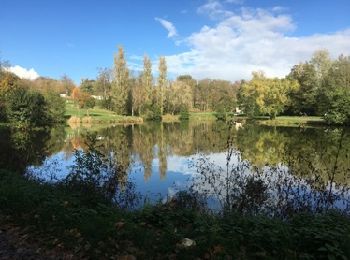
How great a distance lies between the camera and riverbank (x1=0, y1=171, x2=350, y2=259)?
5.51 metres

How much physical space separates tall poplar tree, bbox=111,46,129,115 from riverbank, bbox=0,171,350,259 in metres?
72.5

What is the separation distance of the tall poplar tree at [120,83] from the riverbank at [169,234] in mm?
72512

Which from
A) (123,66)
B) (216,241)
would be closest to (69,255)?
(216,241)

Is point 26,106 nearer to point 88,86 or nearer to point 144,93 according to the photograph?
point 144,93

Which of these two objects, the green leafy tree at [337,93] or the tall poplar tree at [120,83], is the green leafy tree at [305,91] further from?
the tall poplar tree at [120,83]

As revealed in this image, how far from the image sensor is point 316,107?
A: 227ft

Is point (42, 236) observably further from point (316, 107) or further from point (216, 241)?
point (316, 107)

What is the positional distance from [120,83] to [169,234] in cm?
7451

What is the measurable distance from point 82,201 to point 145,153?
631 inches

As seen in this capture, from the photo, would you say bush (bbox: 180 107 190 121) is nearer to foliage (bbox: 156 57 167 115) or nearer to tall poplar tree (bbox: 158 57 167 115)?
foliage (bbox: 156 57 167 115)

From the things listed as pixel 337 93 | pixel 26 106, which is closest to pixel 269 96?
pixel 337 93

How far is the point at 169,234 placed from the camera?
20.4 feet

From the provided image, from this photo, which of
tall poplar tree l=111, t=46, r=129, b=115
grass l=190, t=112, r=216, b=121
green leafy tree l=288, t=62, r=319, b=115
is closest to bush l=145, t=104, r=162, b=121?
tall poplar tree l=111, t=46, r=129, b=115

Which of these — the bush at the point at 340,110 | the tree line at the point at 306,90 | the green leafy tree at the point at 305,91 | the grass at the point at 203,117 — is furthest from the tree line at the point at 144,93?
the bush at the point at 340,110
